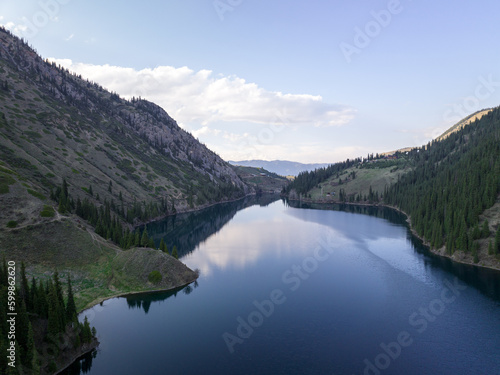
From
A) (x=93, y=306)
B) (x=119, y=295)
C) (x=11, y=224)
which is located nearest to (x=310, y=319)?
(x=119, y=295)

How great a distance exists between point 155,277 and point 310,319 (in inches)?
1585

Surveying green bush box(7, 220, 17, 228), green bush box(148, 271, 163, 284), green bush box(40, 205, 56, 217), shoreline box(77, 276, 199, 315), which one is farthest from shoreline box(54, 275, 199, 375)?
green bush box(40, 205, 56, 217)

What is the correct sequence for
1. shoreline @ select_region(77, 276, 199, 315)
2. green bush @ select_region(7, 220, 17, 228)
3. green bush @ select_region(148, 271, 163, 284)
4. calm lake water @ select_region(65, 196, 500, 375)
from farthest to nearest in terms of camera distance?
1. green bush @ select_region(7, 220, 17, 228)
2. green bush @ select_region(148, 271, 163, 284)
3. shoreline @ select_region(77, 276, 199, 315)
4. calm lake water @ select_region(65, 196, 500, 375)

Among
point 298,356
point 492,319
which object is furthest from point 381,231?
point 298,356

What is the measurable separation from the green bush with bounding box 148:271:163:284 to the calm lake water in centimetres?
435

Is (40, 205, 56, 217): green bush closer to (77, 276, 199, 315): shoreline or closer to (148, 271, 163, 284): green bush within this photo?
(77, 276, 199, 315): shoreline

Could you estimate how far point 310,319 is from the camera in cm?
6062

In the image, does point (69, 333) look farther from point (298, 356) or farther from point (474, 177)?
point (474, 177)

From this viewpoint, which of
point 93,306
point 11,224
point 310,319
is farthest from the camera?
point 11,224

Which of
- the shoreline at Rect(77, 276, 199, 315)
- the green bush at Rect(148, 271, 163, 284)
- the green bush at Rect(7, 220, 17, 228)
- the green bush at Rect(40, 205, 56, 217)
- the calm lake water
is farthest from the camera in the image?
the green bush at Rect(40, 205, 56, 217)

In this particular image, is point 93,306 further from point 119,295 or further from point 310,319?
point 310,319

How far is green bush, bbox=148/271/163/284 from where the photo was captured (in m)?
75.4

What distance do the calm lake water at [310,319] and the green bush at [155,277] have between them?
435 centimetres

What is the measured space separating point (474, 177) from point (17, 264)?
158119 mm
